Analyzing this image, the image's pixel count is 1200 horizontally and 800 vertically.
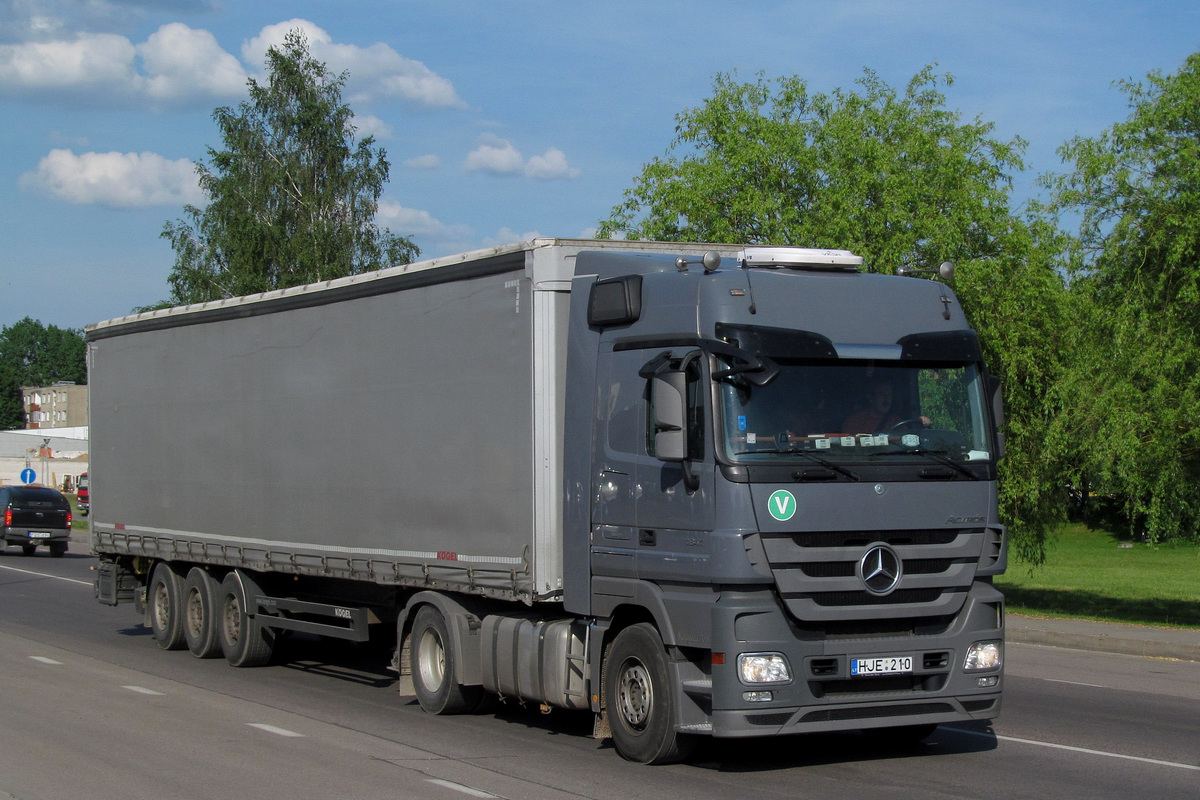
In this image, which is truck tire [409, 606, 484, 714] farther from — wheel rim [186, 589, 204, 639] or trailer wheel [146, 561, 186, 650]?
trailer wheel [146, 561, 186, 650]

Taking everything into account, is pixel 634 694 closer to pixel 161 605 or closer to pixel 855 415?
pixel 855 415

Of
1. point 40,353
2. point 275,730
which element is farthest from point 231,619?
point 40,353

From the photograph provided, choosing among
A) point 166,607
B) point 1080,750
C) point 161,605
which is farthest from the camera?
point 161,605

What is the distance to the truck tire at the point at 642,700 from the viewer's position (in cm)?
830

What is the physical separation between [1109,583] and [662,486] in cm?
2755

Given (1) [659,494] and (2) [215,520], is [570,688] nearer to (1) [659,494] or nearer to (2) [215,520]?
(1) [659,494]

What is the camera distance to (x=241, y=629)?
1401cm

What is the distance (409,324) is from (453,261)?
2.89 feet

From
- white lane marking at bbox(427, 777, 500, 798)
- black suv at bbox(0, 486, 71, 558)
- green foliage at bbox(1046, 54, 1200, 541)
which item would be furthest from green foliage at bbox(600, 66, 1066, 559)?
black suv at bbox(0, 486, 71, 558)

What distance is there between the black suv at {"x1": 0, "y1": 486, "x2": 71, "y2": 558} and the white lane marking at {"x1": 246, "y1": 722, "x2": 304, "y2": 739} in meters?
28.8

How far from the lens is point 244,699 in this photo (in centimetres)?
1188

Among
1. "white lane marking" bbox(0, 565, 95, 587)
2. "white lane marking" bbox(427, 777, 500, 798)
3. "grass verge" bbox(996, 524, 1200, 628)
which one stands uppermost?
"white lane marking" bbox(0, 565, 95, 587)

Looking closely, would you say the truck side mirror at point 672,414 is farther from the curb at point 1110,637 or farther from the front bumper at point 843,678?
the curb at point 1110,637

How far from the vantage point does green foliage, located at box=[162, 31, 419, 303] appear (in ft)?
151
